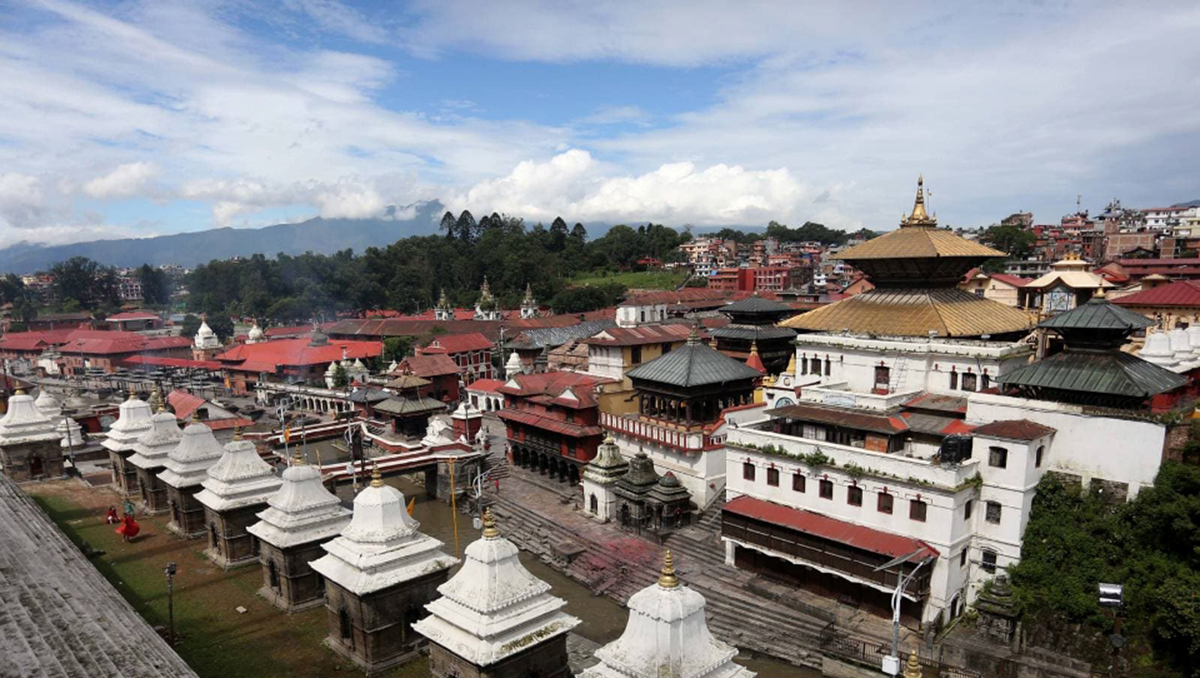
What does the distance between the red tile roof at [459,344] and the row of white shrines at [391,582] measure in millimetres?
35182

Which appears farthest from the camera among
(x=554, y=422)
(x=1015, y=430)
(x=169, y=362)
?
(x=169, y=362)

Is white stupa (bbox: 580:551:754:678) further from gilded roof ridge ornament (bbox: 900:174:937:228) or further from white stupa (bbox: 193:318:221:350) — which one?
white stupa (bbox: 193:318:221:350)

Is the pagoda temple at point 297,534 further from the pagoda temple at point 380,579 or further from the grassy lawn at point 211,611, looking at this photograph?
the pagoda temple at point 380,579

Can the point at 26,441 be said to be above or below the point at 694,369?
below

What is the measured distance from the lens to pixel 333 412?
60.8 m

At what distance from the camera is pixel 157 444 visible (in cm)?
3130

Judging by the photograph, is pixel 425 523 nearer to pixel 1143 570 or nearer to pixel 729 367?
pixel 729 367

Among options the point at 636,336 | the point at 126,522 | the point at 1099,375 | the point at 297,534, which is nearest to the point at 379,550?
the point at 297,534

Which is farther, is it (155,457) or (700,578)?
(155,457)

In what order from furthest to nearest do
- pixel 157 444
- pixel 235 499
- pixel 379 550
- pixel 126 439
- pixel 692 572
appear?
pixel 126 439
pixel 157 444
pixel 692 572
pixel 235 499
pixel 379 550

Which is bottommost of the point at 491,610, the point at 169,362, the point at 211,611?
the point at 211,611

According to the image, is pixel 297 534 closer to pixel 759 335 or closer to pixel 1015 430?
pixel 1015 430

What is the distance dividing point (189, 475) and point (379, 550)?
49.3 ft

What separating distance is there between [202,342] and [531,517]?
72473mm
